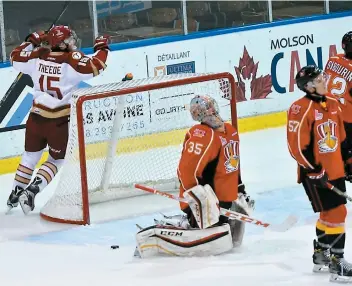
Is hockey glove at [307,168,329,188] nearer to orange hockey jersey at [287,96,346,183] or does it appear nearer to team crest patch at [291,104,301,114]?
orange hockey jersey at [287,96,346,183]

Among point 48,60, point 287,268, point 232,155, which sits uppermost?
point 48,60

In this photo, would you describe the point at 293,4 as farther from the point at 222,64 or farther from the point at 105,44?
the point at 105,44

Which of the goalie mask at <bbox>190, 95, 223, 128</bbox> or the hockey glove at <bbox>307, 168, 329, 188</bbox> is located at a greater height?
the goalie mask at <bbox>190, 95, 223, 128</bbox>

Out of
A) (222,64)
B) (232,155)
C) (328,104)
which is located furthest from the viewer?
(222,64)

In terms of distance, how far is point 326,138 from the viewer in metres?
5.20

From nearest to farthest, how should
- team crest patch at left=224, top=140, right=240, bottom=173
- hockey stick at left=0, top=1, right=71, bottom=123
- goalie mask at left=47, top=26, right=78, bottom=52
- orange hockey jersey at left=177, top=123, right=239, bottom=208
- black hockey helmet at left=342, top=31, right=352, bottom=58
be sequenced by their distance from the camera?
orange hockey jersey at left=177, top=123, right=239, bottom=208 → team crest patch at left=224, top=140, right=240, bottom=173 → black hockey helmet at left=342, top=31, right=352, bottom=58 → goalie mask at left=47, top=26, right=78, bottom=52 → hockey stick at left=0, top=1, right=71, bottom=123

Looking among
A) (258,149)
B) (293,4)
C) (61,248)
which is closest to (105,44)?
(61,248)

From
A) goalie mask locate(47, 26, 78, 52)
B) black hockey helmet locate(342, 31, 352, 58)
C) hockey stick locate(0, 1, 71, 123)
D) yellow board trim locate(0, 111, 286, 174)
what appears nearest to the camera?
black hockey helmet locate(342, 31, 352, 58)

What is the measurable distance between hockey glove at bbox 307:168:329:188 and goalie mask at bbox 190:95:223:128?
0.65m

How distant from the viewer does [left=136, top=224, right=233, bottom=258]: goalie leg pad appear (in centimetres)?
571

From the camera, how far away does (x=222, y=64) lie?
29.5 feet

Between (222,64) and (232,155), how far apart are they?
3402 mm

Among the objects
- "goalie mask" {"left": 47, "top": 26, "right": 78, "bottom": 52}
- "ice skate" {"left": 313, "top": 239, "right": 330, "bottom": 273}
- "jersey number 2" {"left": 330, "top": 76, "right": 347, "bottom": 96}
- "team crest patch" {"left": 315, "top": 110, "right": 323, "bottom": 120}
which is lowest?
"ice skate" {"left": 313, "top": 239, "right": 330, "bottom": 273}

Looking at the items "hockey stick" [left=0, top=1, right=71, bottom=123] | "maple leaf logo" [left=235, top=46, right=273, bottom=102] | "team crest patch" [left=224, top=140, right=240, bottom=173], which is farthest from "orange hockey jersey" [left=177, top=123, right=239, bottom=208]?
"maple leaf logo" [left=235, top=46, right=273, bottom=102]
